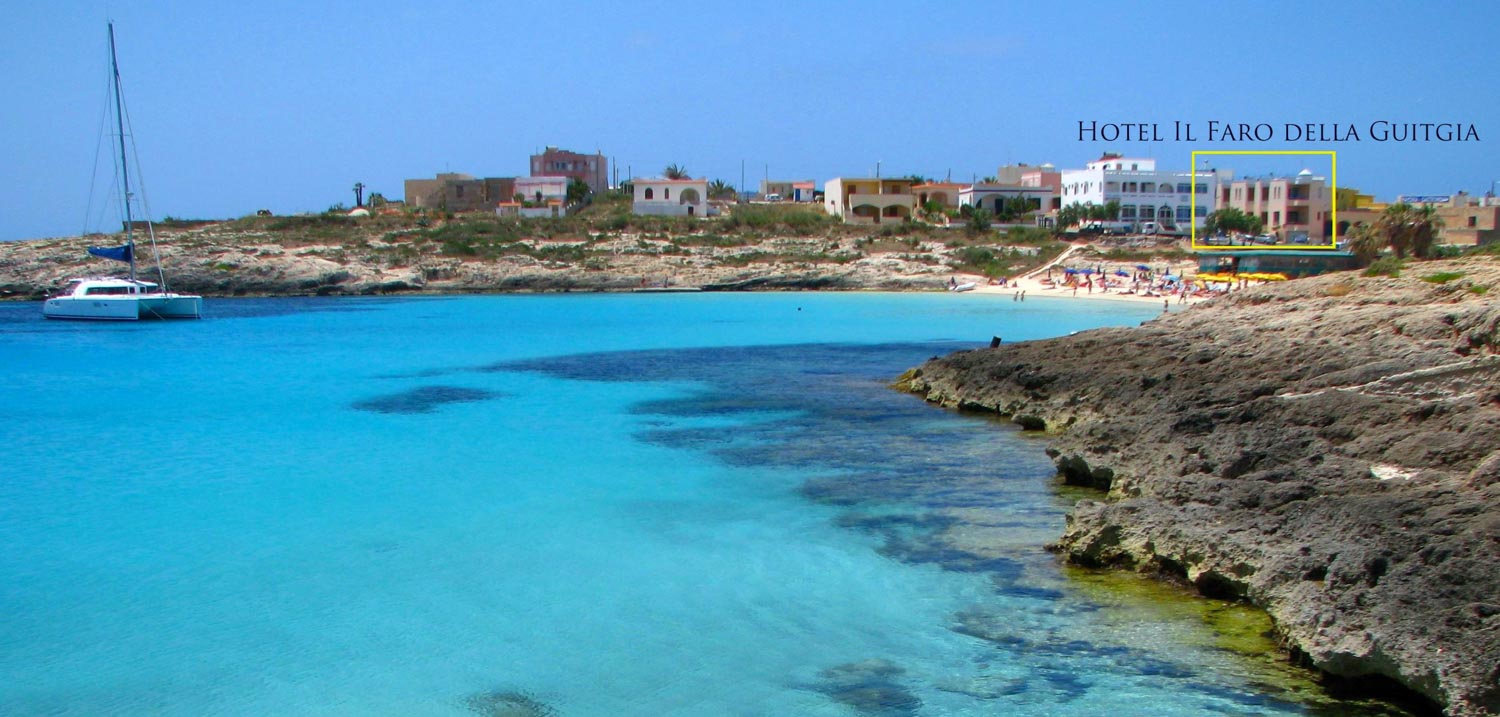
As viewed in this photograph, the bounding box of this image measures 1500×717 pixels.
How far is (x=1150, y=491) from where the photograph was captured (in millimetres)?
11594

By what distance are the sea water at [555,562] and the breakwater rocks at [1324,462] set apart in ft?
2.26

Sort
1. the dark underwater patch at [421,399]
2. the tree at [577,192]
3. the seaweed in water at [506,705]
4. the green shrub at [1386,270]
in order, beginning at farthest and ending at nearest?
the tree at [577,192] → the dark underwater patch at [421,399] → the green shrub at [1386,270] → the seaweed in water at [506,705]

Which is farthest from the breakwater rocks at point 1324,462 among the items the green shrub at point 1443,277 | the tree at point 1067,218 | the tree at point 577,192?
the tree at point 577,192

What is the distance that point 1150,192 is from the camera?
249 ft

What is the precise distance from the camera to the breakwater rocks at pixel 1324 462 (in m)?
7.44

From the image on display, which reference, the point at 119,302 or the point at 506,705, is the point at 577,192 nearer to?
the point at 119,302

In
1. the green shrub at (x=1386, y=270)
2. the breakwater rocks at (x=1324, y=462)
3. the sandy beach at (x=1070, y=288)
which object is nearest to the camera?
the breakwater rocks at (x=1324, y=462)

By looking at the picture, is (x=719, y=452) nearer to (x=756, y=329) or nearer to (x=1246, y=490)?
(x=1246, y=490)

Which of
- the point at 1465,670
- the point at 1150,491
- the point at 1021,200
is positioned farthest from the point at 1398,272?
the point at 1021,200

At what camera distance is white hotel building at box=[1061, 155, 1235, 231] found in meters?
74.8

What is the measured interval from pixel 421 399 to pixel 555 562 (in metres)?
13.3

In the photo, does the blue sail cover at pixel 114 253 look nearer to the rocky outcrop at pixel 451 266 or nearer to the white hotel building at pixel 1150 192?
the rocky outcrop at pixel 451 266

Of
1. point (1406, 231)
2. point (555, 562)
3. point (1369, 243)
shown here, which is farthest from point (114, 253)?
point (1406, 231)

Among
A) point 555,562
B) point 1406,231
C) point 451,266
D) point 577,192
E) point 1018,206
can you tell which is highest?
point 577,192
